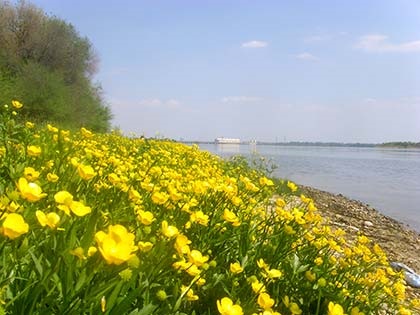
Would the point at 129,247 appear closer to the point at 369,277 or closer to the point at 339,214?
the point at 369,277

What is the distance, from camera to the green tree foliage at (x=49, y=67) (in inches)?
755

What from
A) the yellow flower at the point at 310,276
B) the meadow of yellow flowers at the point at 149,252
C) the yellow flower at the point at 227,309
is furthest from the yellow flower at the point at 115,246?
the yellow flower at the point at 310,276

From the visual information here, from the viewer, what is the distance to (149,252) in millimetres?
1373

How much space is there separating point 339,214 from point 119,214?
797cm

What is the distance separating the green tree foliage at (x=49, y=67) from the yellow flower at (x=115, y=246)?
60.7ft

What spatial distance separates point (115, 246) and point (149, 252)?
48 cm

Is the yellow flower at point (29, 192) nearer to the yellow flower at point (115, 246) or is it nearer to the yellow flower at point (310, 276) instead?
the yellow flower at point (115, 246)

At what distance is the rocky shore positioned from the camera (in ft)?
18.5

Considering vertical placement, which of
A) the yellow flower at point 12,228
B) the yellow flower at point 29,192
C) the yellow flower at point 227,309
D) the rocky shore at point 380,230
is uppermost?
the yellow flower at point 29,192

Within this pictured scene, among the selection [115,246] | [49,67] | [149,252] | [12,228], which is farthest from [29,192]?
[49,67]

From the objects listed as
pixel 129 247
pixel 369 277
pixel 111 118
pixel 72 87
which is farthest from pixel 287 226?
pixel 111 118

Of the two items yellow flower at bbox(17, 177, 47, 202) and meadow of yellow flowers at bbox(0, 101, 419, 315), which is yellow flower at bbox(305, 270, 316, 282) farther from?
yellow flower at bbox(17, 177, 47, 202)

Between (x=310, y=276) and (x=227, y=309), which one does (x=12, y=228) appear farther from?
(x=310, y=276)

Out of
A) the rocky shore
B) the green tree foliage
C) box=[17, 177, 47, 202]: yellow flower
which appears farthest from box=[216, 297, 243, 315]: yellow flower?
the green tree foliage
